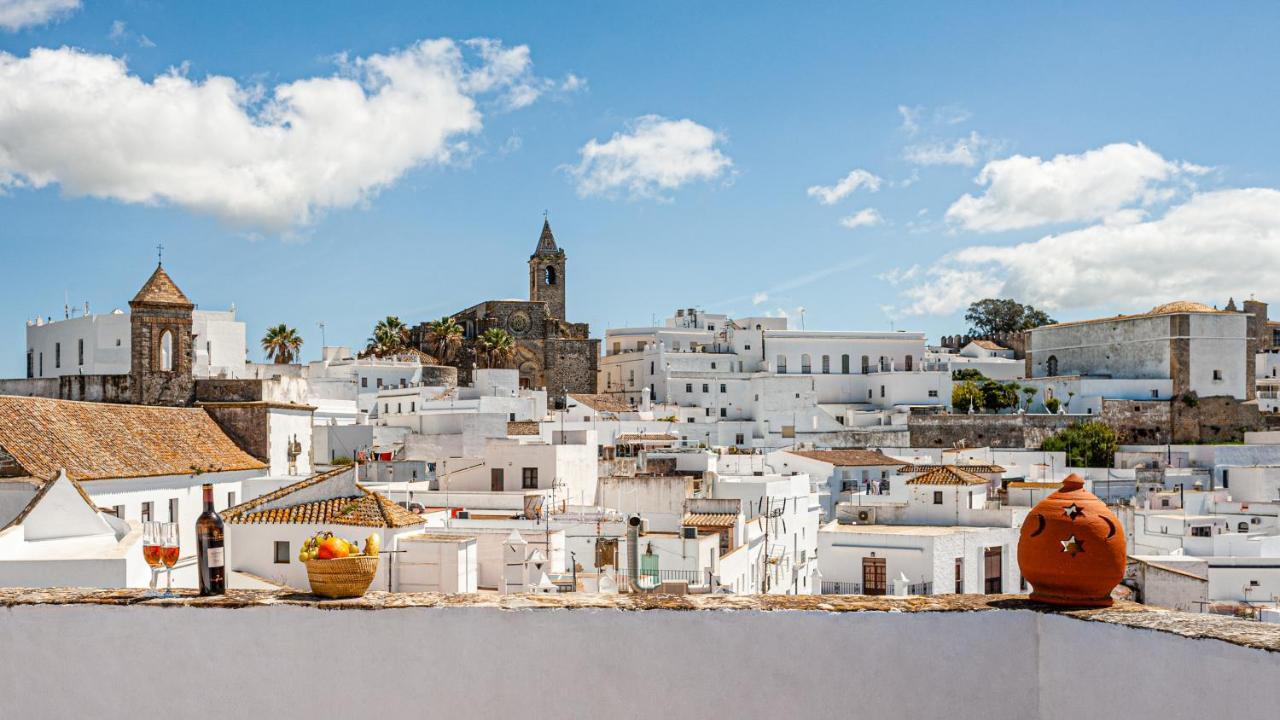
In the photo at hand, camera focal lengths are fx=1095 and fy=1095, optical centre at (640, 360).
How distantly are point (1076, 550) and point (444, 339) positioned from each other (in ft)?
176

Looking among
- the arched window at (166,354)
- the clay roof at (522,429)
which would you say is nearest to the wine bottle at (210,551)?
the arched window at (166,354)

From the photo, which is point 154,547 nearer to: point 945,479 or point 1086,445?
point 945,479

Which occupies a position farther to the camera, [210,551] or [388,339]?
[388,339]

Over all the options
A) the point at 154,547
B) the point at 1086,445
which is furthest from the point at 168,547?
the point at 1086,445

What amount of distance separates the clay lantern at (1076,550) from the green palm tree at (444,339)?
174 ft

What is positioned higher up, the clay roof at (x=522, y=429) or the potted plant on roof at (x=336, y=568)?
the potted plant on roof at (x=336, y=568)

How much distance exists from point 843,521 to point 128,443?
1292cm

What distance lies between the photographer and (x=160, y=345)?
72.0 feet

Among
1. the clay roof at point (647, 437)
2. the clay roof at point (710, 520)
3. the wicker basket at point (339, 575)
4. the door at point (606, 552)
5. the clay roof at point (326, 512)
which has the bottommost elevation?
the door at point (606, 552)

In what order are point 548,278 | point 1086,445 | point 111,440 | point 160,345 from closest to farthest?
point 111,440 < point 160,345 < point 1086,445 < point 548,278

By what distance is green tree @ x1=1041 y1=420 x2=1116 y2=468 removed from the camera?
143 ft

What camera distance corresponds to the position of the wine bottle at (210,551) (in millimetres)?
4109

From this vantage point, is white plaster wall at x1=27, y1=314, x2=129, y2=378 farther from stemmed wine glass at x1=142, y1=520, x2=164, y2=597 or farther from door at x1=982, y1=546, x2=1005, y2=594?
stemmed wine glass at x1=142, y1=520, x2=164, y2=597

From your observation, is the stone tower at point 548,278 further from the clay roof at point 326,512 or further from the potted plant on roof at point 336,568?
the potted plant on roof at point 336,568
